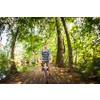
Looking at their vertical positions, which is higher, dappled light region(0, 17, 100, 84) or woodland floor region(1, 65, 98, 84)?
dappled light region(0, 17, 100, 84)

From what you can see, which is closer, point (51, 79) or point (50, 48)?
point (51, 79)

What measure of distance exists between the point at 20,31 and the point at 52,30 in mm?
1585

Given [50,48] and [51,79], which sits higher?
[50,48]

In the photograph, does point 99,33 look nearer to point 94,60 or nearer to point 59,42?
point 94,60

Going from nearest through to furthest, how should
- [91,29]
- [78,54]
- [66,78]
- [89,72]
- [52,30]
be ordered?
[89,72], [66,78], [91,29], [78,54], [52,30]

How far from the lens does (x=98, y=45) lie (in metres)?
2.65

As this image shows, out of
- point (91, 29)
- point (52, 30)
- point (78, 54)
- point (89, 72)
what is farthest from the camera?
point (52, 30)

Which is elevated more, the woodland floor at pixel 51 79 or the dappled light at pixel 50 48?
the dappled light at pixel 50 48

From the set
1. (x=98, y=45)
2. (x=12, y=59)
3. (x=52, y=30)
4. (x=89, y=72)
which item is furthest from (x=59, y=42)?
(x=12, y=59)
